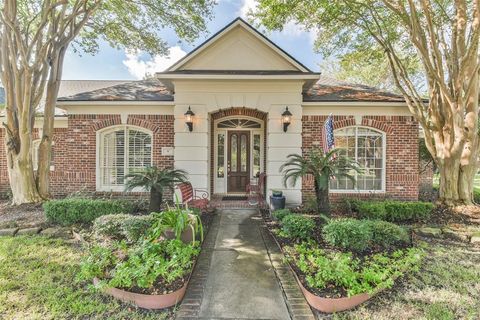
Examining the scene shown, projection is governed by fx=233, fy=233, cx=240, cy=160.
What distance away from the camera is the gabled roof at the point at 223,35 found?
706 cm

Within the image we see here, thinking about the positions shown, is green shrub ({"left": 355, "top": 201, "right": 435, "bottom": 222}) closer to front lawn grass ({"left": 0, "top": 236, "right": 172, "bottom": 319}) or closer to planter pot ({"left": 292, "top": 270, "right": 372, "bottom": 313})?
planter pot ({"left": 292, "top": 270, "right": 372, "bottom": 313})

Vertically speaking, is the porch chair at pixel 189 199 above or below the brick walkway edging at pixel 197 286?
above

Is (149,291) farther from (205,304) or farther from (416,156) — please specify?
(416,156)

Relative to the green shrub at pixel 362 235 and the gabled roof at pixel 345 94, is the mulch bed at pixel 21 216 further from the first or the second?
the gabled roof at pixel 345 94

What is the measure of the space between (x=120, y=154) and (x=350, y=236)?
24.3 feet

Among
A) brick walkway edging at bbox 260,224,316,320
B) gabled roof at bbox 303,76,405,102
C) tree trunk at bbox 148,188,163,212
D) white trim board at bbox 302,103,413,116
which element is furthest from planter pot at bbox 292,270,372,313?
gabled roof at bbox 303,76,405,102

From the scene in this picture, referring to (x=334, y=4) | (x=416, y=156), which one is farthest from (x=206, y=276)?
(x=334, y=4)

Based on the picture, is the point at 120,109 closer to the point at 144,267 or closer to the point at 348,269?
the point at 144,267

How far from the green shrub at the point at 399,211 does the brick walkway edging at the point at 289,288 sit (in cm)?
324

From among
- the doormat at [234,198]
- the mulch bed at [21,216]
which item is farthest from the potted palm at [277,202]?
the mulch bed at [21,216]

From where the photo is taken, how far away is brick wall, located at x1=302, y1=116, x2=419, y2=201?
7598 mm

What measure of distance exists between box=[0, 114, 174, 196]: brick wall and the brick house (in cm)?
3

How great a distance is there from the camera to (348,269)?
3186 mm

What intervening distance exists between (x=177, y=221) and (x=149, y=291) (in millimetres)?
1170
